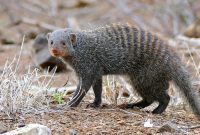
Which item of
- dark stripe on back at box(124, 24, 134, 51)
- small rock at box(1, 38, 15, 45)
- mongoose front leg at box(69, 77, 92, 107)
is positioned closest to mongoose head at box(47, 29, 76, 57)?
mongoose front leg at box(69, 77, 92, 107)

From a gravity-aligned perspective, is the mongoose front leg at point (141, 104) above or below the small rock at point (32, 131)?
above

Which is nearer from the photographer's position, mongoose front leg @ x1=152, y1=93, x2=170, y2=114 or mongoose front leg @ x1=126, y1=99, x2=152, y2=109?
mongoose front leg @ x1=152, y1=93, x2=170, y2=114

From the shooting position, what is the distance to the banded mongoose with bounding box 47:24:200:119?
365 cm

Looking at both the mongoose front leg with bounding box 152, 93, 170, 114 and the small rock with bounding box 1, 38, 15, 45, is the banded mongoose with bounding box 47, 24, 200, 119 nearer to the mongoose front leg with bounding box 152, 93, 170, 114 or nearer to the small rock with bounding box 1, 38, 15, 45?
the mongoose front leg with bounding box 152, 93, 170, 114

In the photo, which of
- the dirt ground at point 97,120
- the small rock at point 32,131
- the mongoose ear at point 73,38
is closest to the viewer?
the small rock at point 32,131

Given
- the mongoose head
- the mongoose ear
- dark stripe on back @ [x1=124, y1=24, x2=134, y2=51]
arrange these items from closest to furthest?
the mongoose head → the mongoose ear → dark stripe on back @ [x1=124, y1=24, x2=134, y2=51]

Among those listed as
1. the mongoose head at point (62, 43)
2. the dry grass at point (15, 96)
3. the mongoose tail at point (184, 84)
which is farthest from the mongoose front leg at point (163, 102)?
the dry grass at point (15, 96)

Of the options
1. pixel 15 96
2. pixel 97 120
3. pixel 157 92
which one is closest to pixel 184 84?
pixel 157 92

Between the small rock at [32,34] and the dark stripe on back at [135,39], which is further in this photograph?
the small rock at [32,34]

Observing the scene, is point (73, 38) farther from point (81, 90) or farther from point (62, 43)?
point (81, 90)

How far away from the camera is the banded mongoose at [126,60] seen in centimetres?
365

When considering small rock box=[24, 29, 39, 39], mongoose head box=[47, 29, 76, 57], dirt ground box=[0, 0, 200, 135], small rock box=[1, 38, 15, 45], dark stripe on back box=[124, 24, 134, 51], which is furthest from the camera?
small rock box=[24, 29, 39, 39]

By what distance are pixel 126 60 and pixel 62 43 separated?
75cm

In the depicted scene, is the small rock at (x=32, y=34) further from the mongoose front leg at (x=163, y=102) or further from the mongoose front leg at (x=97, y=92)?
the mongoose front leg at (x=163, y=102)
